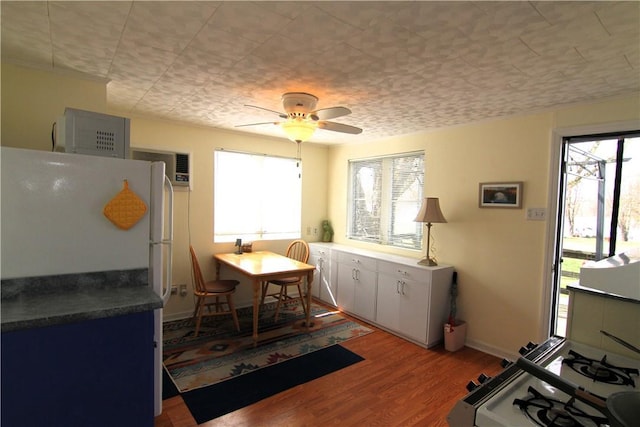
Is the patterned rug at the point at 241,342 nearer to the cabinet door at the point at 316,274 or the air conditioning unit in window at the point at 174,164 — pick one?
the cabinet door at the point at 316,274

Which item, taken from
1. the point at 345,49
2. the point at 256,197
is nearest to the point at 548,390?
the point at 345,49

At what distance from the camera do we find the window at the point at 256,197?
Answer: 418 centimetres

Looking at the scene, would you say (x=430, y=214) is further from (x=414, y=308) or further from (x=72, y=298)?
(x=72, y=298)

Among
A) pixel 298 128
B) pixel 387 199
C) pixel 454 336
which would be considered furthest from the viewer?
pixel 387 199

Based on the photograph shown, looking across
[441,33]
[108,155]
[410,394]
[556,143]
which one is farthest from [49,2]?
[556,143]

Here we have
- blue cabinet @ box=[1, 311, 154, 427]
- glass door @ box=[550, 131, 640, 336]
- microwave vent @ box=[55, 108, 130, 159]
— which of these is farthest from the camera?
glass door @ box=[550, 131, 640, 336]

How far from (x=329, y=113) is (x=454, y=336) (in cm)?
250

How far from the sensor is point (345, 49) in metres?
1.80

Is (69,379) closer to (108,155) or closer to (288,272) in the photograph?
(108,155)

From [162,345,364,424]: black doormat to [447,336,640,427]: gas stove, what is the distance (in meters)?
1.78

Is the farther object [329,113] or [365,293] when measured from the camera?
[365,293]

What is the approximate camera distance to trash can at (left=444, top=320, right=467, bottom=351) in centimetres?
321

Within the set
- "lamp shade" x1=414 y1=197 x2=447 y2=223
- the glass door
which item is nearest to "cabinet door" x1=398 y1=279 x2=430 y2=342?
"lamp shade" x1=414 y1=197 x2=447 y2=223

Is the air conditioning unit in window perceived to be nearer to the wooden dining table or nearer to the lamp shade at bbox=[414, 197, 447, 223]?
the wooden dining table
